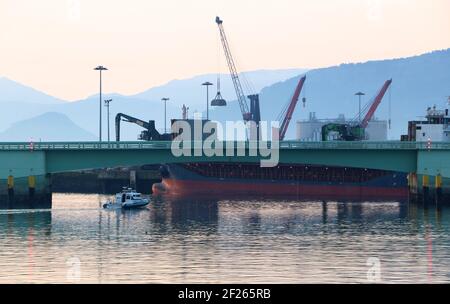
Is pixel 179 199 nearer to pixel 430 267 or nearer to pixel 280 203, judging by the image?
pixel 280 203

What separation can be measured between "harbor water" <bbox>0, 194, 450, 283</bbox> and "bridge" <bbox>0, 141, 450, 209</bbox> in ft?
19.8

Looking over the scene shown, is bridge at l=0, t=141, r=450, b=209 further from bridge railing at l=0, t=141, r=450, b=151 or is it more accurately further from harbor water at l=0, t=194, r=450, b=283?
harbor water at l=0, t=194, r=450, b=283

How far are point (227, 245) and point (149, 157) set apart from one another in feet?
181

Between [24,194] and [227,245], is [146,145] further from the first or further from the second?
[227,245]

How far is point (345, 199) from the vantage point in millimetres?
181750

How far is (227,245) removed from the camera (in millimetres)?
99062

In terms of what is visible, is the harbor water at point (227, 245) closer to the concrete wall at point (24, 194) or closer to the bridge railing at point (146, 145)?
the concrete wall at point (24, 194)

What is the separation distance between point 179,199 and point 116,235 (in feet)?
243

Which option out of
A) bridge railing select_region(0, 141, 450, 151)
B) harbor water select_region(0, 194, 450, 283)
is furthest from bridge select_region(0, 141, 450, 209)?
harbor water select_region(0, 194, 450, 283)

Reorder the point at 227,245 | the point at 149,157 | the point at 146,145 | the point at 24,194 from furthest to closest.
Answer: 1. the point at 146,145
2. the point at 149,157
3. the point at 24,194
4. the point at 227,245

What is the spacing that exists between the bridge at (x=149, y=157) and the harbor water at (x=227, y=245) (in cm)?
604

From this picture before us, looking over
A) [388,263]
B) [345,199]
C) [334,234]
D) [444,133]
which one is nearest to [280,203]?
[345,199]

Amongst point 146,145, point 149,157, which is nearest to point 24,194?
point 149,157

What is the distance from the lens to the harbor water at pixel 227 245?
254ft
